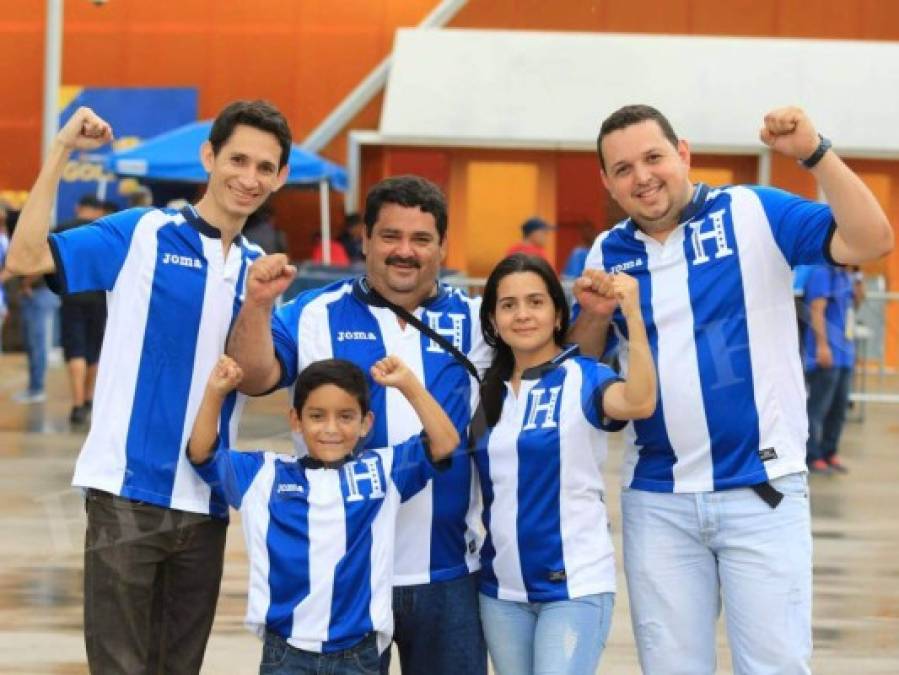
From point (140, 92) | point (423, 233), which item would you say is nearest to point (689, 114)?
point (140, 92)

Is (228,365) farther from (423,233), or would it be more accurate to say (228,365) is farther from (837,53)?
(837,53)

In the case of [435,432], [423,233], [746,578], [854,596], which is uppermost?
[423,233]

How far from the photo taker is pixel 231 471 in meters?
4.61

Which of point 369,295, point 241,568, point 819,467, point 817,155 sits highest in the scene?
point 817,155

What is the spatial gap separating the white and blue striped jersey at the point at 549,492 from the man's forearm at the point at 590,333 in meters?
0.17

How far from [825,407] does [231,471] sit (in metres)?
8.46

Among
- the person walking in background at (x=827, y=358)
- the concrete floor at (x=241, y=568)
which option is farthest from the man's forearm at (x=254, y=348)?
the person walking in background at (x=827, y=358)

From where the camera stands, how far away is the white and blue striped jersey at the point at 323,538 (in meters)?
4.52

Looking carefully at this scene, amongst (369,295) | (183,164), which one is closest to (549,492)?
(369,295)

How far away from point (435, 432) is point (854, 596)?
14.5 ft

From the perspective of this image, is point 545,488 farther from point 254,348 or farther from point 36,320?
point 36,320

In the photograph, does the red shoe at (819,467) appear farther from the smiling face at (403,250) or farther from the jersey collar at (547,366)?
the smiling face at (403,250)

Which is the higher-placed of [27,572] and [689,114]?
[689,114]

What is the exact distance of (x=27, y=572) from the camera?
837 cm
